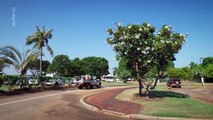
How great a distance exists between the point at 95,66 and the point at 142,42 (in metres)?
94.4

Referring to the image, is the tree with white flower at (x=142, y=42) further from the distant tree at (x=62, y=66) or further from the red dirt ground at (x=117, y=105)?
the distant tree at (x=62, y=66)

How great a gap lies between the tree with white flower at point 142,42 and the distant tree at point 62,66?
79.8 m

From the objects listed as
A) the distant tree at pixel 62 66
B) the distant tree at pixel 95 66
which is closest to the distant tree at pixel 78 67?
the distant tree at pixel 95 66

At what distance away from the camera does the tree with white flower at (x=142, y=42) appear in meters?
20.5

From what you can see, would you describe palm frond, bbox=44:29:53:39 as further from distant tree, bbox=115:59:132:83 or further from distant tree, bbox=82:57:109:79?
distant tree, bbox=82:57:109:79

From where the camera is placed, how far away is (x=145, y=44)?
2080 cm

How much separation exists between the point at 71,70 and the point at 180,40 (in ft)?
271

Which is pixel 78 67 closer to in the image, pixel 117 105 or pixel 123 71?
pixel 123 71

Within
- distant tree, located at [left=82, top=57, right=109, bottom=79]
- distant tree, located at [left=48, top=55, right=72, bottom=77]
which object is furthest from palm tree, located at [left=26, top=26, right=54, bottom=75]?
distant tree, located at [left=82, top=57, right=109, bottom=79]

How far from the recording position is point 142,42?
20875 mm

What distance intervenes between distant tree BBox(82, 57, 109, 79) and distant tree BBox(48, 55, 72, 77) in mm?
12230

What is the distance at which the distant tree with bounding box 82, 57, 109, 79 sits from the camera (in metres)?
113

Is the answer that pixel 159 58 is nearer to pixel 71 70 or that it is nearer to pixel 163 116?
pixel 163 116

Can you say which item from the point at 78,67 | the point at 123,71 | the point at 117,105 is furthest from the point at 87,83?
the point at 78,67
